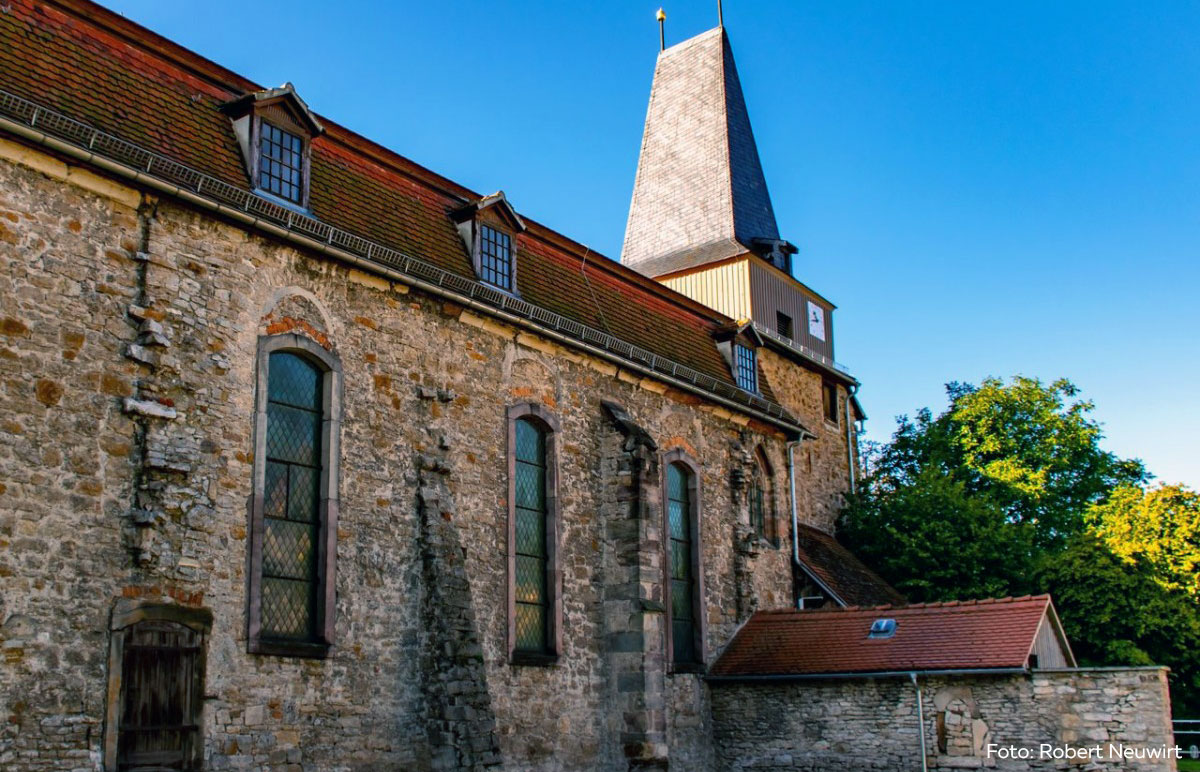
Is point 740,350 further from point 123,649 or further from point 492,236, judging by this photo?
point 123,649

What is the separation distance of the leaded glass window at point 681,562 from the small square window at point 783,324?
10.2 metres

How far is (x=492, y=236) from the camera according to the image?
19125 mm

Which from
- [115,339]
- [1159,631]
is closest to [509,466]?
[115,339]

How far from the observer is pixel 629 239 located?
3462cm

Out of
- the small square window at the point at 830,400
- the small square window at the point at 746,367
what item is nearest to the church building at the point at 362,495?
the small square window at the point at 746,367

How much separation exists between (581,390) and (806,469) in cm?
1086

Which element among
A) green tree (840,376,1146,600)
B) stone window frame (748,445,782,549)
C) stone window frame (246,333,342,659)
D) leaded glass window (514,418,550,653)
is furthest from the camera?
green tree (840,376,1146,600)

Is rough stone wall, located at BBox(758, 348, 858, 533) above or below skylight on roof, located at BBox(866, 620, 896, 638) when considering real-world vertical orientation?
above

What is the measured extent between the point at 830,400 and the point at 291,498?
20444 millimetres

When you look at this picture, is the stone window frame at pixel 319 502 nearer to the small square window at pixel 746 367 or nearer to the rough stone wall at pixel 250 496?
the rough stone wall at pixel 250 496

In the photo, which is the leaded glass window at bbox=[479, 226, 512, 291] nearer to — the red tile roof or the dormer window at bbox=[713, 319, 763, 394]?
the red tile roof

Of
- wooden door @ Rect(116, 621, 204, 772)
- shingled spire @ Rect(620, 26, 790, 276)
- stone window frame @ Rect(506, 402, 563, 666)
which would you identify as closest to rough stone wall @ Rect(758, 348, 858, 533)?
shingled spire @ Rect(620, 26, 790, 276)

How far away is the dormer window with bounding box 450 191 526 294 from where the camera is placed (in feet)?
61.2

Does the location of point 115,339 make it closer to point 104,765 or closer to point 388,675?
point 104,765
